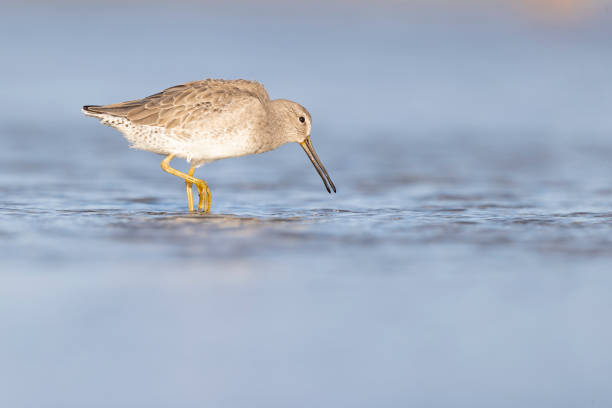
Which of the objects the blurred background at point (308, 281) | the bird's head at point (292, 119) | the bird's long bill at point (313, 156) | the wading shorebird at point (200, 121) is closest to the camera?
the blurred background at point (308, 281)

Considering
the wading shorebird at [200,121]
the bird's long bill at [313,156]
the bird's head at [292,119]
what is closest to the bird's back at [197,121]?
the wading shorebird at [200,121]

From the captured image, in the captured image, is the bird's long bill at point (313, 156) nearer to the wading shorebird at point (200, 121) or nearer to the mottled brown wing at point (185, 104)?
the wading shorebird at point (200, 121)

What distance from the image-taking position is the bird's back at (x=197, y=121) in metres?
9.18

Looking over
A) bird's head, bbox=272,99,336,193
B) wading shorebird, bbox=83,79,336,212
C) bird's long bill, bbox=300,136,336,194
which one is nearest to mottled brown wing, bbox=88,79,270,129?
wading shorebird, bbox=83,79,336,212

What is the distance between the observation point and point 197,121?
30.0 ft

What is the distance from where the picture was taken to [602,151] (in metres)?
14.7

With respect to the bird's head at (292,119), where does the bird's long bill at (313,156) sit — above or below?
below

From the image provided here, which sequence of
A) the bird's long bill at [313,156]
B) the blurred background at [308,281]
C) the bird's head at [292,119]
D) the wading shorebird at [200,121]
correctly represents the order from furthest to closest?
the bird's long bill at [313,156] < the bird's head at [292,119] < the wading shorebird at [200,121] < the blurred background at [308,281]

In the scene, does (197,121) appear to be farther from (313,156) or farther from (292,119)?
(313,156)

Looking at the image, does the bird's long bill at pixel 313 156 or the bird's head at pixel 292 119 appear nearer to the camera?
the bird's head at pixel 292 119

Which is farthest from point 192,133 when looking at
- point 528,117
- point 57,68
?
point 57,68

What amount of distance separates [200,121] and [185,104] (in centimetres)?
28

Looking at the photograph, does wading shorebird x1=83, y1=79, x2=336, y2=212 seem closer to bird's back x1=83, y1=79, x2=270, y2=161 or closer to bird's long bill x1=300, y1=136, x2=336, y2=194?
bird's back x1=83, y1=79, x2=270, y2=161

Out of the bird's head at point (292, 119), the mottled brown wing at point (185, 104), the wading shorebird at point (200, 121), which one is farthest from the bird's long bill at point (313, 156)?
the mottled brown wing at point (185, 104)
